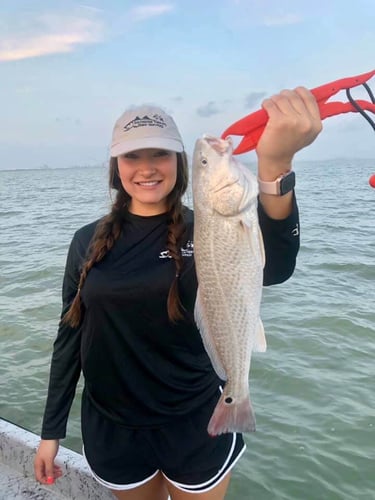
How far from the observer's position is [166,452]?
2371 millimetres

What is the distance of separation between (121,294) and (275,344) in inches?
199

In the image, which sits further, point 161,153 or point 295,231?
point 161,153

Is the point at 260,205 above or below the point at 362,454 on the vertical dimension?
above

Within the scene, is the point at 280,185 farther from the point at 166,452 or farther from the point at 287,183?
the point at 166,452

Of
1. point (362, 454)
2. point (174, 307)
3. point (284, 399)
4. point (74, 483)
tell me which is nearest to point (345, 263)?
point (284, 399)

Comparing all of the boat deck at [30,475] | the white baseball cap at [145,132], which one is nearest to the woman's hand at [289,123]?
the white baseball cap at [145,132]

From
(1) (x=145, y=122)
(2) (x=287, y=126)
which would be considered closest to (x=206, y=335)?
(2) (x=287, y=126)

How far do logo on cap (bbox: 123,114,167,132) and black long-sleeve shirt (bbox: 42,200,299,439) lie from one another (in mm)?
422

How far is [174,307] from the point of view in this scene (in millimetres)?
2188

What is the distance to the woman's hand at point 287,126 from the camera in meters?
1.53

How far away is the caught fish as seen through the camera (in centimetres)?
163

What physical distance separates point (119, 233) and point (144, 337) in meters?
0.50

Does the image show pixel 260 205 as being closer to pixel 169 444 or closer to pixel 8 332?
pixel 169 444

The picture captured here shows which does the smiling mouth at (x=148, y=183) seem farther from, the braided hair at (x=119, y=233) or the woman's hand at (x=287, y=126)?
the woman's hand at (x=287, y=126)
